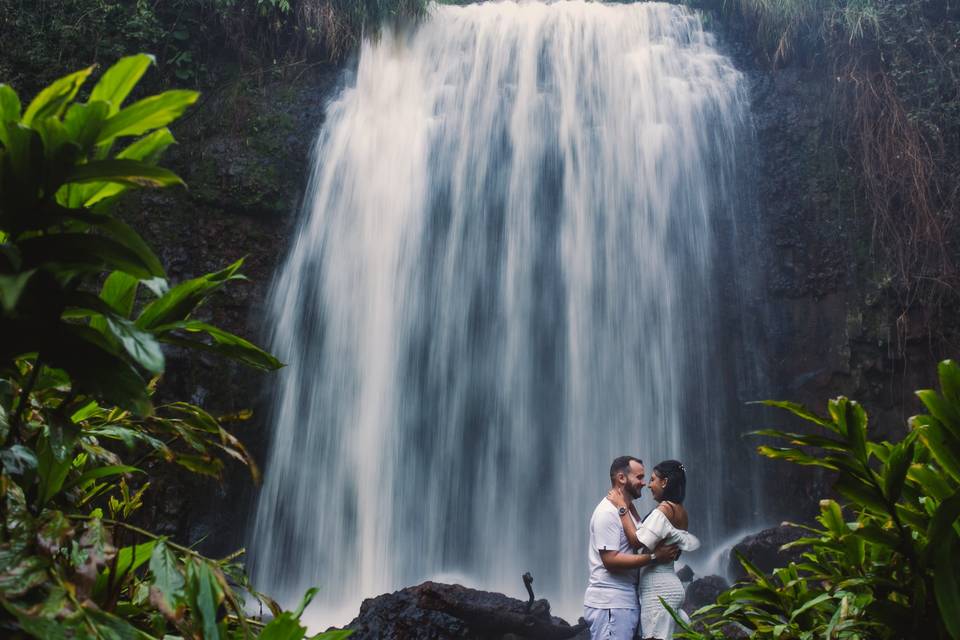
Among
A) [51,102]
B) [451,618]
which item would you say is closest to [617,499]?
[451,618]

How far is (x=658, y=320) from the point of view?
8.67m

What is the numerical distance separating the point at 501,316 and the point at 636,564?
5352 millimetres

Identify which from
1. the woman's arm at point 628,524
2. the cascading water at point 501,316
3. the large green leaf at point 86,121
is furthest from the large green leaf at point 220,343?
the cascading water at point 501,316

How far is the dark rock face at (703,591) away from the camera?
602 centimetres

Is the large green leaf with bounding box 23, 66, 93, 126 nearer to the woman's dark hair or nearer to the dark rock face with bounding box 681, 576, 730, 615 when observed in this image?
the woman's dark hair

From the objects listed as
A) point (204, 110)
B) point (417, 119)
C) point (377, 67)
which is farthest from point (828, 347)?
point (204, 110)

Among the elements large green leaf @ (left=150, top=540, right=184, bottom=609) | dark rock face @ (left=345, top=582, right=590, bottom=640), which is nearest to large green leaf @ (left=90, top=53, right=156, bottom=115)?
large green leaf @ (left=150, top=540, right=184, bottom=609)

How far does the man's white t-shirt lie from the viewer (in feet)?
12.2

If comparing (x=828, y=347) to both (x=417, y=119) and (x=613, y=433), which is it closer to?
(x=613, y=433)

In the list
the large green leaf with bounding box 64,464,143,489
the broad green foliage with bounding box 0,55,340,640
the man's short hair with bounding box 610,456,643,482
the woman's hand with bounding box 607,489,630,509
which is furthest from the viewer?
the man's short hair with bounding box 610,456,643,482

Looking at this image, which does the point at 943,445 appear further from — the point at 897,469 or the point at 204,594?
the point at 204,594

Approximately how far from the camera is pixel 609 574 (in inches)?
148

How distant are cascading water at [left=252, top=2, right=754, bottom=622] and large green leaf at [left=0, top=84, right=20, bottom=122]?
21.8 feet

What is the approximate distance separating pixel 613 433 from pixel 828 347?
2504 millimetres
